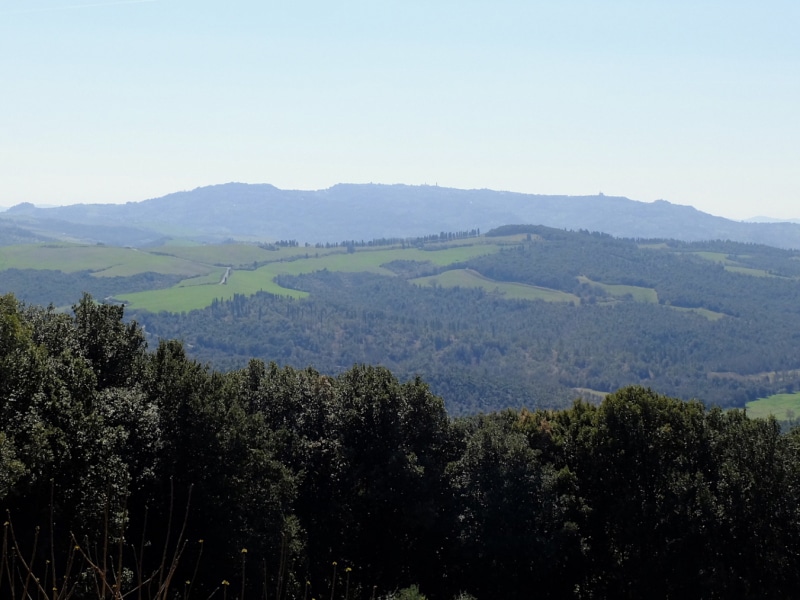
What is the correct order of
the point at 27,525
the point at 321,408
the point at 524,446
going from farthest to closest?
the point at 321,408, the point at 524,446, the point at 27,525

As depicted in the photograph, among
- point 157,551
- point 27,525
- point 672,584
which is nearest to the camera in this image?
point 27,525

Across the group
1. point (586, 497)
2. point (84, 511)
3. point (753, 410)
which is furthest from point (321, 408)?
point (753, 410)

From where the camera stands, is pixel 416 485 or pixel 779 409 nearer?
pixel 416 485

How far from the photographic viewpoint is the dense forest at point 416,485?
82.6 feet

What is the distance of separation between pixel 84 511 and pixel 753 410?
643ft

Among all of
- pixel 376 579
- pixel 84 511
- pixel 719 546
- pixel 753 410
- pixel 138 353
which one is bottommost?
pixel 753 410

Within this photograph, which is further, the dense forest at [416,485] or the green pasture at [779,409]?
the green pasture at [779,409]

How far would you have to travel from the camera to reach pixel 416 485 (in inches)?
1177

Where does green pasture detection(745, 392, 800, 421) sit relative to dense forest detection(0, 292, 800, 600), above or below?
below

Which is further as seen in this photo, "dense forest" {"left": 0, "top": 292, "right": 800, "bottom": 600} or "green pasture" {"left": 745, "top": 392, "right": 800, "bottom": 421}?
"green pasture" {"left": 745, "top": 392, "right": 800, "bottom": 421}

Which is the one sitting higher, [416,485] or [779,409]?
[416,485]

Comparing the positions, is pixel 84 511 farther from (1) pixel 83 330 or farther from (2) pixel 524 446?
(2) pixel 524 446

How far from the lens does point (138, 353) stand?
3008 cm

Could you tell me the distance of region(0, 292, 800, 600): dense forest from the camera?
25172mm
